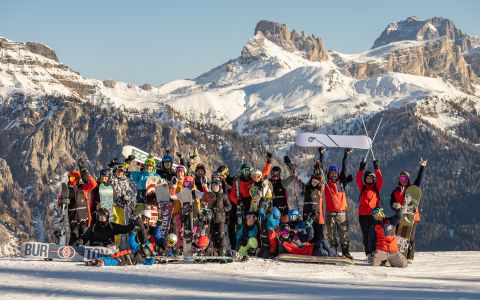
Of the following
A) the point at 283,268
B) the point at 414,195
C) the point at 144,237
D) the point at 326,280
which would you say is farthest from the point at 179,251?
the point at 414,195

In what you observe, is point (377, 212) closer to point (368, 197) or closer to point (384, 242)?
point (384, 242)

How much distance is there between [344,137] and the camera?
2164 centimetres

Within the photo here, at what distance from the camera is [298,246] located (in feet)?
61.8

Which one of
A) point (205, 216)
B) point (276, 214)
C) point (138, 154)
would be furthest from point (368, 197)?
point (138, 154)

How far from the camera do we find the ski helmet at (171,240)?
18.0 metres

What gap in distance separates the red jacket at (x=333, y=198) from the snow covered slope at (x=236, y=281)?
1.60 metres

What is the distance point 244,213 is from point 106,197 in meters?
3.24

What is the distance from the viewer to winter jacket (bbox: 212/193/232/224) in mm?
18531

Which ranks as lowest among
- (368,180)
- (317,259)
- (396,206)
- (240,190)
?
(317,259)

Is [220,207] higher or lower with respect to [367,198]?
lower

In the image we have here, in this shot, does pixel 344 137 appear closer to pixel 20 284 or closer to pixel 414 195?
pixel 414 195

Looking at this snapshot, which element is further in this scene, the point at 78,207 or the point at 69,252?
the point at 78,207

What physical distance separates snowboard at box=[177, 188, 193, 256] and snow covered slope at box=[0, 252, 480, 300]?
0.99 metres

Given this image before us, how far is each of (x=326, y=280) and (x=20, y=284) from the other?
18.1 feet
